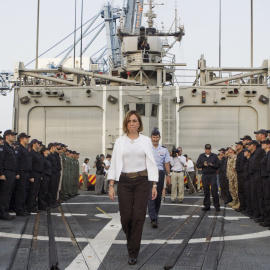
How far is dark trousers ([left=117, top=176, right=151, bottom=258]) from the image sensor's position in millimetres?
7703

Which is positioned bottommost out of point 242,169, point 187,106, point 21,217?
point 21,217

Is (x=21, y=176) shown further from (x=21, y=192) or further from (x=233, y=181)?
(x=233, y=181)

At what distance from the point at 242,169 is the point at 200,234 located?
5.07 m

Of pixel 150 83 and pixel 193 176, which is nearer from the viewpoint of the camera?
pixel 193 176

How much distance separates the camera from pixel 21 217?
12586mm

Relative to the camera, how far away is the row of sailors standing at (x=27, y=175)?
40.8 ft

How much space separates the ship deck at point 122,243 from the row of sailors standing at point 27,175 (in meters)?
0.60

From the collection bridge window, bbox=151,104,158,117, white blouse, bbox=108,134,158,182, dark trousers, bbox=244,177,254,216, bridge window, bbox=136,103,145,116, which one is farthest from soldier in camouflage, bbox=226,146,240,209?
bridge window, bbox=151,104,158,117

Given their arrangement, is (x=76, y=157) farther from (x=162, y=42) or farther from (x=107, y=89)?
(x=162, y=42)

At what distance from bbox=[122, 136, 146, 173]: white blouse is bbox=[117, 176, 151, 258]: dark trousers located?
0.13m

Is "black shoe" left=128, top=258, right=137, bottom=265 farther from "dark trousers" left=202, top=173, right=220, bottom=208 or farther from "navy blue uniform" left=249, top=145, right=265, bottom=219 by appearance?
"dark trousers" left=202, top=173, right=220, bottom=208

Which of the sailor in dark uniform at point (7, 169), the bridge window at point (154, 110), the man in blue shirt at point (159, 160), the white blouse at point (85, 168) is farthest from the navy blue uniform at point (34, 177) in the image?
the bridge window at point (154, 110)

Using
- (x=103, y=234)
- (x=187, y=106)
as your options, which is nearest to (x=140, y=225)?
(x=103, y=234)

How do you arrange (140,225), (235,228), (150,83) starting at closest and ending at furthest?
(140,225), (235,228), (150,83)
